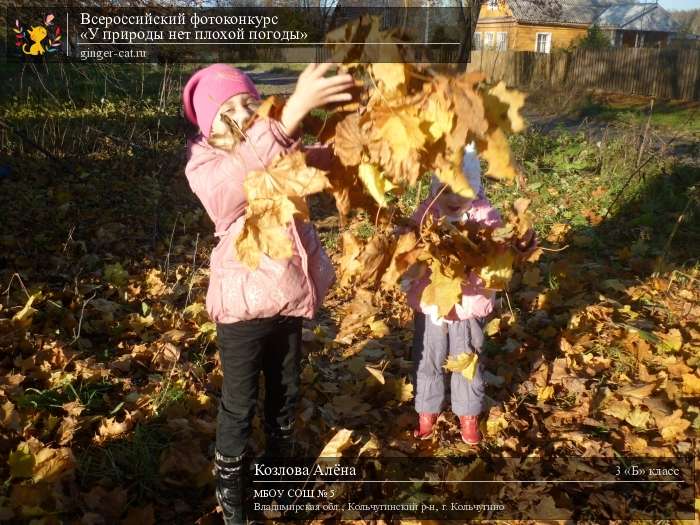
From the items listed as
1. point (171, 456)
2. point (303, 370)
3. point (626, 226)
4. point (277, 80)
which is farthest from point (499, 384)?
point (277, 80)

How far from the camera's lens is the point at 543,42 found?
29.2 meters

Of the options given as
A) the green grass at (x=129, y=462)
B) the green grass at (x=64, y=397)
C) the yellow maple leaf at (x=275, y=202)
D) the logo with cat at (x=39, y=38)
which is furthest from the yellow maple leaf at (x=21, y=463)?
the logo with cat at (x=39, y=38)

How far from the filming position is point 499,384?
2.87 meters

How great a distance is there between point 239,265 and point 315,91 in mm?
619

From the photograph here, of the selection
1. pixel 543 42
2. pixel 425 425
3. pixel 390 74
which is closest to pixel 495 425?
pixel 425 425

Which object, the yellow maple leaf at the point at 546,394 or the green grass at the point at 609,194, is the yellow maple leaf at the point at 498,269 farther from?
the green grass at the point at 609,194

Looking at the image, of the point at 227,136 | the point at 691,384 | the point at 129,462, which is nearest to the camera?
the point at 227,136

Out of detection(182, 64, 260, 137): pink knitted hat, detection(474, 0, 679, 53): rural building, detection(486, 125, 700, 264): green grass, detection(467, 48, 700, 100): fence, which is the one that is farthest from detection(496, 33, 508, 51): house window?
detection(182, 64, 260, 137): pink knitted hat

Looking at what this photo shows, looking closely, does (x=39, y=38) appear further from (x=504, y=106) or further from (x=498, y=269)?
(x=504, y=106)

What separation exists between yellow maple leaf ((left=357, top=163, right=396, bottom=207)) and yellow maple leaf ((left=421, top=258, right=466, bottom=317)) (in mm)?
444

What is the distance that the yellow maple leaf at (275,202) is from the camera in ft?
4.71

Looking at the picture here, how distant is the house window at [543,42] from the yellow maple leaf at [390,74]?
31194 millimetres

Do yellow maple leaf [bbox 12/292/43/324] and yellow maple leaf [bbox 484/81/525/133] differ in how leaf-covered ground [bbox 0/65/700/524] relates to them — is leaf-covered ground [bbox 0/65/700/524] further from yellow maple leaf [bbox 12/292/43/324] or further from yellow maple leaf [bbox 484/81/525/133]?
yellow maple leaf [bbox 484/81/525/133]

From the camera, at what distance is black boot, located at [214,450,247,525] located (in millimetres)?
1920
